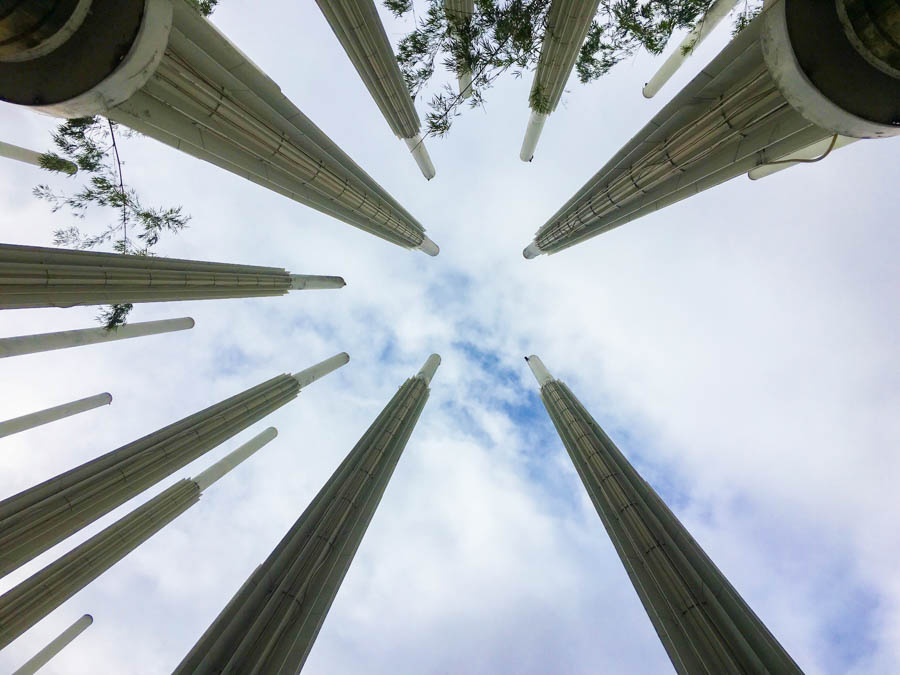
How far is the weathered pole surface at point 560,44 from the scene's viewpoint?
11.6m

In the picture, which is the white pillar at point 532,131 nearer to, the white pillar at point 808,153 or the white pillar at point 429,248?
the white pillar at point 429,248

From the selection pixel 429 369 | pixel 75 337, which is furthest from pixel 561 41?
pixel 75 337

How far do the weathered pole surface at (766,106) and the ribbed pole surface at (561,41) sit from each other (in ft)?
10.9

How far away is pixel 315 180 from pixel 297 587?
12078mm

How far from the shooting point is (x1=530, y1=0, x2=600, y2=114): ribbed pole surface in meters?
12.5

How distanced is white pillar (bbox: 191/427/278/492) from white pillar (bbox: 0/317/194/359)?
9755 mm

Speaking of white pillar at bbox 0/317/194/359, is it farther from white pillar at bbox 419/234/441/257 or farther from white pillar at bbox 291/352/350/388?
white pillar at bbox 419/234/441/257

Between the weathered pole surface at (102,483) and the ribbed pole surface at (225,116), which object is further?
the weathered pole surface at (102,483)

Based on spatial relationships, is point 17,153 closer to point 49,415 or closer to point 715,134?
point 49,415

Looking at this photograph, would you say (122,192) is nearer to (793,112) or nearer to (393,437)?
(393,437)

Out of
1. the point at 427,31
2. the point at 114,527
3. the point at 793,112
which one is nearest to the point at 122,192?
the point at 427,31

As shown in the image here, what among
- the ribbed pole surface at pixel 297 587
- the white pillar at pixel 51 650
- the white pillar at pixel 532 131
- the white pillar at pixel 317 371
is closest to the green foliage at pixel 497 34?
the ribbed pole surface at pixel 297 587

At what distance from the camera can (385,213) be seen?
20.8 metres

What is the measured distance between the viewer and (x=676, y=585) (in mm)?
10422
